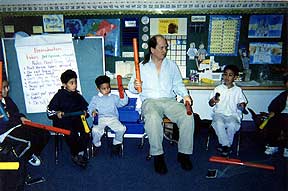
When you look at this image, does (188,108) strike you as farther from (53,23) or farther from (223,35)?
(53,23)

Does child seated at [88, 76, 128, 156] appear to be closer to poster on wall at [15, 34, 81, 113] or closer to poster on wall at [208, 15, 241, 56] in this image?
poster on wall at [15, 34, 81, 113]

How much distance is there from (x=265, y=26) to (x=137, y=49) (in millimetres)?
1829

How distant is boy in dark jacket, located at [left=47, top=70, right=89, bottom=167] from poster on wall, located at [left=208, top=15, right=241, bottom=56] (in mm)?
1980

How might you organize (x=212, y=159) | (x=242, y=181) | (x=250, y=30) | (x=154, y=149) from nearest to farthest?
(x=242, y=181) → (x=154, y=149) → (x=212, y=159) → (x=250, y=30)

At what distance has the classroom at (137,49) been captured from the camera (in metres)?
3.68

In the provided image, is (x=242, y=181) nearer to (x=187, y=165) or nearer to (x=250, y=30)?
(x=187, y=165)

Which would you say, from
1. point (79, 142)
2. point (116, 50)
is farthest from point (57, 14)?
point (79, 142)

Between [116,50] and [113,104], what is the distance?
0.95m

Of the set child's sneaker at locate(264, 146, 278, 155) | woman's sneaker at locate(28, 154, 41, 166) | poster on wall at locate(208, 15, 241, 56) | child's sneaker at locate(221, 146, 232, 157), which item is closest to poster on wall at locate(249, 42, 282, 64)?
poster on wall at locate(208, 15, 241, 56)

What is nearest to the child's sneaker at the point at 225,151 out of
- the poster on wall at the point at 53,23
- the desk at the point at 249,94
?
the desk at the point at 249,94

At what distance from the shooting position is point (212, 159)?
333 cm

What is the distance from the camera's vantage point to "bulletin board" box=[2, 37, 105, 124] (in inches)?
146

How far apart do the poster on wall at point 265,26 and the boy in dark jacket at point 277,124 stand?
0.78m

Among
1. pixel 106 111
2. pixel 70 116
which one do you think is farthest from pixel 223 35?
pixel 70 116
